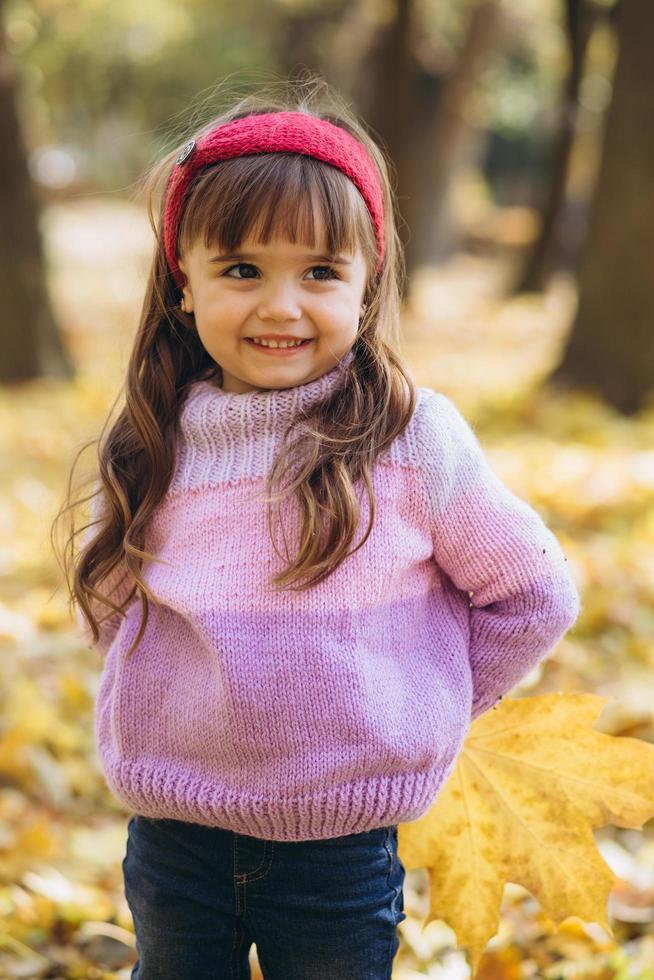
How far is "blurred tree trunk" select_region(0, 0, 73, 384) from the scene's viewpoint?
26.2 ft

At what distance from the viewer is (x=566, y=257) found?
1708 cm

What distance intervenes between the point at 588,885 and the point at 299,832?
556mm

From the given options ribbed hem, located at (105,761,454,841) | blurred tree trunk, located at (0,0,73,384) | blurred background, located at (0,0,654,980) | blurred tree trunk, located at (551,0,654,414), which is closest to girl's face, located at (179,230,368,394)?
blurred background, located at (0,0,654,980)

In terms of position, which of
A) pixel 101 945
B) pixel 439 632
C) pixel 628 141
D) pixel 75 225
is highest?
pixel 439 632

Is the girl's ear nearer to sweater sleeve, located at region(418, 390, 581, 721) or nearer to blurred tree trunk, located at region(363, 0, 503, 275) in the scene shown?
sweater sleeve, located at region(418, 390, 581, 721)

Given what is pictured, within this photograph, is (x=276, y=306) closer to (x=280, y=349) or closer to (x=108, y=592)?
(x=280, y=349)

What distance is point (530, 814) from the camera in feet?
6.04

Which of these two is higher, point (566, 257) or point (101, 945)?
point (101, 945)

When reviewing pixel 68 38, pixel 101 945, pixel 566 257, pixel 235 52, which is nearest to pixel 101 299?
pixel 566 257

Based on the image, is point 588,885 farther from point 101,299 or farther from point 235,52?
point 235,52

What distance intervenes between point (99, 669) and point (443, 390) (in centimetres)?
490

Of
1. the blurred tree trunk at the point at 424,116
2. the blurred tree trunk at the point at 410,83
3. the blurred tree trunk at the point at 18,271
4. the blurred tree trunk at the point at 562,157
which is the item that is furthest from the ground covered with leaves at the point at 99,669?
the blurred tree trunk at the point at 562,157

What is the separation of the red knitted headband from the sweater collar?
25 cm

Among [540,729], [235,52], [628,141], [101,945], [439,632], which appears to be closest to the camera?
[439,632]
